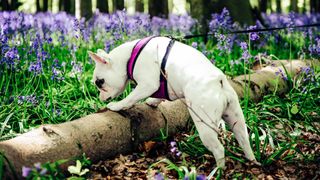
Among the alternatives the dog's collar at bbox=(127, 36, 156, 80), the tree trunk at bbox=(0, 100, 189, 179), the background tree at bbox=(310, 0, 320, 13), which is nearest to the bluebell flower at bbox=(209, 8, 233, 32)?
the tree trunk at bbox=(0, 100, 189, 179)

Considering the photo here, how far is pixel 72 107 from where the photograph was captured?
4.05 m

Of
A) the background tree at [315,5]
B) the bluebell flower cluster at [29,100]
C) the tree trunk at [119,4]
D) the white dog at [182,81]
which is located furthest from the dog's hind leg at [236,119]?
the background tree at [315,5]

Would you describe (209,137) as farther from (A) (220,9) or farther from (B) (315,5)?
(B) (315,5)

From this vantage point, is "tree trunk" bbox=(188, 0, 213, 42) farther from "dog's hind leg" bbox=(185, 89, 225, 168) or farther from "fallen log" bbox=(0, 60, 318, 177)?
"dog's hind leg" bbox=(185, 89, 225, 168)

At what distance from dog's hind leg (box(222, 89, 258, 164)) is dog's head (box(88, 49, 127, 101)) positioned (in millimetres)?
855

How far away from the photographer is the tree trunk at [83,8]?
9.74 metres

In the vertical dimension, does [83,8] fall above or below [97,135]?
above

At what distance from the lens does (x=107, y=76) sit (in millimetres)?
3275

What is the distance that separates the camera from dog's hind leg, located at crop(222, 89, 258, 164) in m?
2.83

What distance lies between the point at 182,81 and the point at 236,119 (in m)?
0.43

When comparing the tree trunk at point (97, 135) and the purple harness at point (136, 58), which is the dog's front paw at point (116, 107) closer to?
the tree trunk at point (97, 135)

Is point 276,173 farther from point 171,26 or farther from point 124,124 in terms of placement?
point 171,26

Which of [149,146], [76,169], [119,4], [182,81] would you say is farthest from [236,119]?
[119,4]

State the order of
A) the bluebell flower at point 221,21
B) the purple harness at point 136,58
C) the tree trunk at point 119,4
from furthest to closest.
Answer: the tree trunk at point 119,4 → the bluebell flower at point 221,21 → the purple harness at point 136,58
